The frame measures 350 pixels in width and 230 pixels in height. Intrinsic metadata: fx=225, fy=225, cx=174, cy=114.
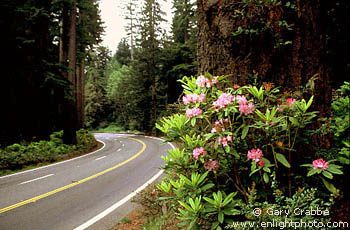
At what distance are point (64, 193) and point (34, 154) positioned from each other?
7.24 m

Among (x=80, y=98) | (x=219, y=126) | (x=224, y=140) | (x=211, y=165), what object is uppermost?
(x=80, y=98)

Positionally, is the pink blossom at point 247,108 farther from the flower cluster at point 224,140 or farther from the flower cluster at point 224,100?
the flower cluster at point 224,140

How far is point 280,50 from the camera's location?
247 centimetres

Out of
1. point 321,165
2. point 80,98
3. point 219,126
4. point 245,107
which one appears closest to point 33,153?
point 80,98

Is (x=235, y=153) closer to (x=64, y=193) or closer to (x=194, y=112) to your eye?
(x=194, y=112)

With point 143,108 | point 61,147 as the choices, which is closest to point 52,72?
point 61,147

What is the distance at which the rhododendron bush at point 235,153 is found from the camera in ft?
6.31

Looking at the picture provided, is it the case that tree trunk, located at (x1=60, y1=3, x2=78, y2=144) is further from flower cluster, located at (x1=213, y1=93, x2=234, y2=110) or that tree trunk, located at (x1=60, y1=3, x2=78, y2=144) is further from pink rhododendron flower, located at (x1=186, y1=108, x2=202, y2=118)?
flower cluster, located at (x1=213, y1=93, x2=234, y2=110)

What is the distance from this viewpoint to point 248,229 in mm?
1851

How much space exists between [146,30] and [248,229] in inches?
1226

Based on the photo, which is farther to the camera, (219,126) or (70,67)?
(70,67)

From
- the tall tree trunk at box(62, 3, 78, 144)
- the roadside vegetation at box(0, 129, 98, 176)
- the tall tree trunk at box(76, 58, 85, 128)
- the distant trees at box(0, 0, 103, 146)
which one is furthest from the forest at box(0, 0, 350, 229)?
the tall tree trunk at box(76, 58, 85, 128)

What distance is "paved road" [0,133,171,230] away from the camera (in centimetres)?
547

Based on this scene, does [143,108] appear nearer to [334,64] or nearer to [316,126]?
[334,64]
